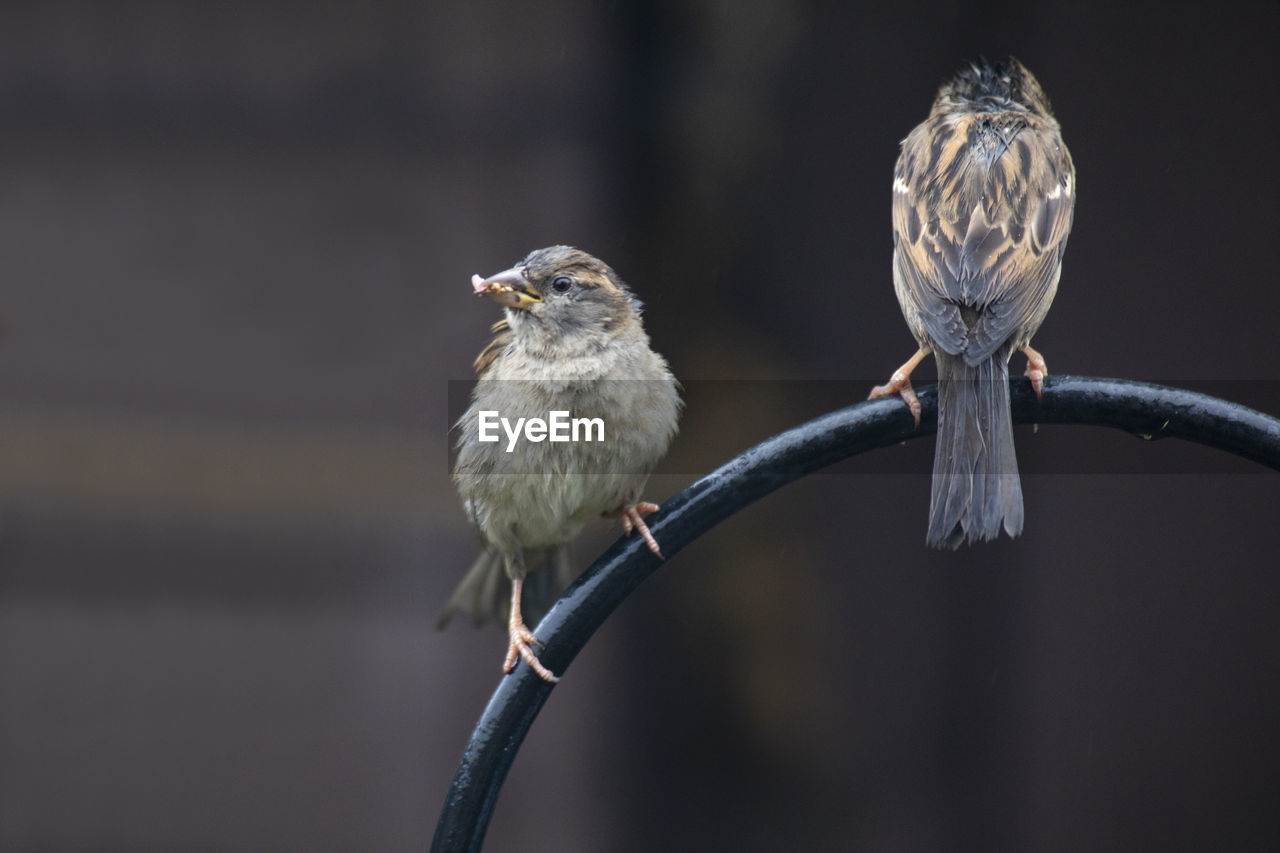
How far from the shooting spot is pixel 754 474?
133 centimetres

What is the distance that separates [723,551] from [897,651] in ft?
1.49

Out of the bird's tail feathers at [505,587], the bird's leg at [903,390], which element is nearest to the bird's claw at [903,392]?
the bird's leg at [903,390]

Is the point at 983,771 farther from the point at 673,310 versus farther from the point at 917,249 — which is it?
the point at 917,249

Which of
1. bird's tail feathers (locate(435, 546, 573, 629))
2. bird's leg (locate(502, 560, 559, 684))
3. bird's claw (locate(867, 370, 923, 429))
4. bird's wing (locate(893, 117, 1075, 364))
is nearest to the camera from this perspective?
bird's leg (locate(502, 560, 559, 684))

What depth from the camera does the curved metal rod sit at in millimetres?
1283

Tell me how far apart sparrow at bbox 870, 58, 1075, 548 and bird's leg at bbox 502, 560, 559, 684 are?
1.48ft

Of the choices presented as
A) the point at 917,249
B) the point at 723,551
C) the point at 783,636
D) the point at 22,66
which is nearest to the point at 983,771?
the point at 783,636

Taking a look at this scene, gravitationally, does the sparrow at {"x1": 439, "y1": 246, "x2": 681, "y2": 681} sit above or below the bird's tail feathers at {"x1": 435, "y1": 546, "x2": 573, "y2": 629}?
above

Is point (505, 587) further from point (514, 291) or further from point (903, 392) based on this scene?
point (903, 392)

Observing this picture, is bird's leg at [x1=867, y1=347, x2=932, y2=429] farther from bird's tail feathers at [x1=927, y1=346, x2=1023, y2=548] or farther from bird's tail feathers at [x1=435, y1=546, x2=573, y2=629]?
bird's tail feathers at [x1=435, y1=546, x2=573, y2=629]

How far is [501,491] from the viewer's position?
1.85 m

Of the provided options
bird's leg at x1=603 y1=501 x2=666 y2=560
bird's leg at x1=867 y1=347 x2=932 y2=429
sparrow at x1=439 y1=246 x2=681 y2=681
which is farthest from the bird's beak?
bird's leg at x1=867 y1=347 x2=932 y2=429

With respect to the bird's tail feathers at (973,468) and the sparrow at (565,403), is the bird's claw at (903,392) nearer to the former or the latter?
the bird's tail feathers at (973,468)

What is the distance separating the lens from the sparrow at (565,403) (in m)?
1.79
